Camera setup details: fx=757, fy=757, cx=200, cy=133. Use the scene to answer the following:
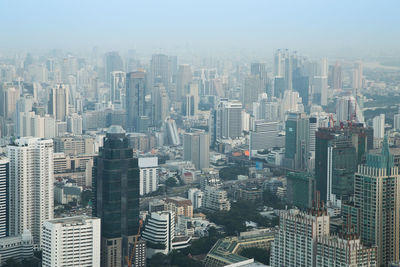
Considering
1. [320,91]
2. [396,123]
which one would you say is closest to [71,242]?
[396,123]

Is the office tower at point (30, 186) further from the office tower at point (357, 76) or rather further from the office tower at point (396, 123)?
the office tower at point (396, 123)

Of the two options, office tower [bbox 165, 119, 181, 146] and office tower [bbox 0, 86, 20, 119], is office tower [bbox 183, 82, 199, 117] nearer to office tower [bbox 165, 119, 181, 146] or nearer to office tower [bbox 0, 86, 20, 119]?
Result: office tower [bbox 165, 119, 181, 146]

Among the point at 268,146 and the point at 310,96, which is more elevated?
the point at 310,96

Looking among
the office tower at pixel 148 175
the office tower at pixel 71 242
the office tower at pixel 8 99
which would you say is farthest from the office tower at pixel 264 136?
the office tower at pixel 71 242

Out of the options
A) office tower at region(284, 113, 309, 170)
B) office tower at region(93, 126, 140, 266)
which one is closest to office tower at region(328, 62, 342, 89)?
office tower at region(284, 113, 309, 170)

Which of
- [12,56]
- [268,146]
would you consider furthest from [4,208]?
[268,146]

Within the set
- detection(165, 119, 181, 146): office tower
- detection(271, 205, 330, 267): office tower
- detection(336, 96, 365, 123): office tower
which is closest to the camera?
detection(271, 205, 330, 267): office tower

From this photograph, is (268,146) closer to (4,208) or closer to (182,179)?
(182,179)
